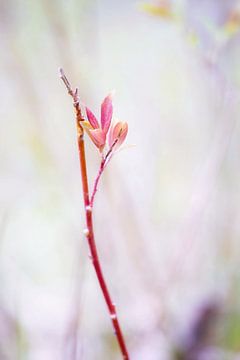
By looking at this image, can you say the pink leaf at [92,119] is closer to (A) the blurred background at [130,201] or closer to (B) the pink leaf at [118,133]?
(B) the pink leaf at [118,133]

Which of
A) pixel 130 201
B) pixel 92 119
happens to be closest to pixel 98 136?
pixel 92 119

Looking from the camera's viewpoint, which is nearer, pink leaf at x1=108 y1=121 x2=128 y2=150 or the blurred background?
pink leaf at x1=108 y1=121 x2=128 y2=150

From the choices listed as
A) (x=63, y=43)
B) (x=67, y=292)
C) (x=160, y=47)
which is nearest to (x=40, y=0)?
(x=63, y=43)

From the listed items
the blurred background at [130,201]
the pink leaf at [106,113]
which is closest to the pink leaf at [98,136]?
the pink leaf at [106,113]

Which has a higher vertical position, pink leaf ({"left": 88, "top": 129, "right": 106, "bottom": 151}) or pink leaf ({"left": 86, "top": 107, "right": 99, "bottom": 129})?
pink leaf ({"left": 86, "top": 107, "right": 99, "bottom": 129})

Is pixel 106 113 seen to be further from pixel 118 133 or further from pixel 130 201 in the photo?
pixel 130 201

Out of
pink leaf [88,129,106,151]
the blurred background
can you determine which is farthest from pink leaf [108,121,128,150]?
the blurred background

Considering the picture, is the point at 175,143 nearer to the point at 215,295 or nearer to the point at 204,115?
the point at 204,115

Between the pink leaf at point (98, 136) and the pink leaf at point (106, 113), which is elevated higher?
the pink leaf at point (106, 113)

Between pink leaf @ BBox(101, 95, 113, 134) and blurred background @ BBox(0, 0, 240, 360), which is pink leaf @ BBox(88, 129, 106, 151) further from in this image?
blurred background @ BBox(0, 0, 240, 360)
